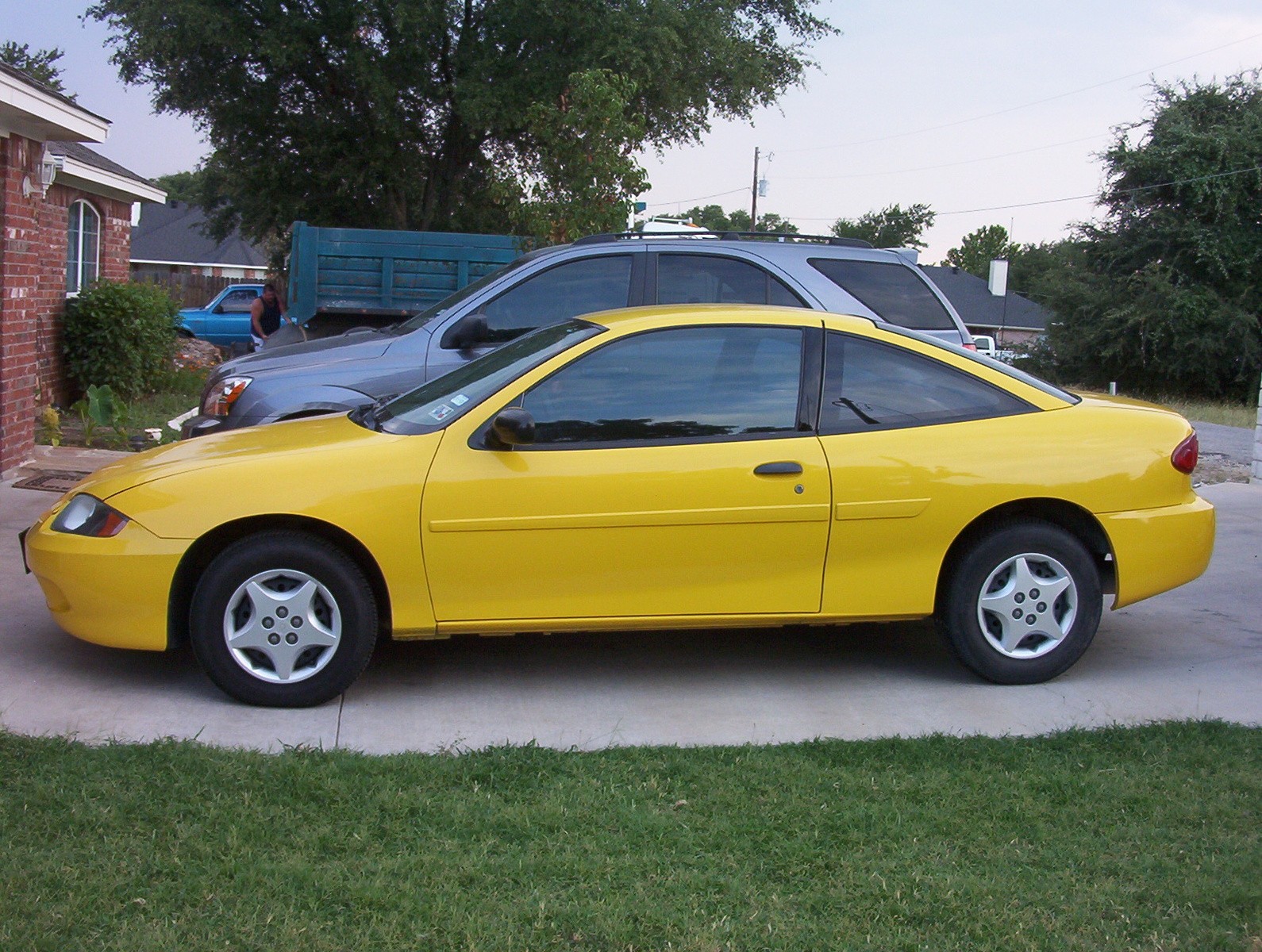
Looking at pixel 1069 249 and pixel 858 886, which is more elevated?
pixel 1069 249

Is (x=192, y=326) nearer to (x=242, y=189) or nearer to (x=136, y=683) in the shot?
(x=242, y=189)

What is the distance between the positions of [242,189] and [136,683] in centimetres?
2482

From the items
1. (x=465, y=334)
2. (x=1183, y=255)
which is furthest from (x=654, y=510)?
(x=1183, y=255)

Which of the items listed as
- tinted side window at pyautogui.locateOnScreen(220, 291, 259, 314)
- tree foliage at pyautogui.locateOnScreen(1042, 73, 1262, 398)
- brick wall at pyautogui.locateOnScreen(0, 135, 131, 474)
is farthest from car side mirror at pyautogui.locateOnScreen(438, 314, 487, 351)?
tree foliage at pyautogui.locateOnScreen(1042, 73, 1262, 398)

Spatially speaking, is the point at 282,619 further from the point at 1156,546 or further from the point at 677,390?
the point at 1156,546

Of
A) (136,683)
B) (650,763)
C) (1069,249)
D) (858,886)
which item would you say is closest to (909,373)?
(650,763)

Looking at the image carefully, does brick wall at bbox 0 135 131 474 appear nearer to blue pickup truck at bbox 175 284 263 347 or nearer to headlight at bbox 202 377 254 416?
headlight at bbox 202 377 254 416

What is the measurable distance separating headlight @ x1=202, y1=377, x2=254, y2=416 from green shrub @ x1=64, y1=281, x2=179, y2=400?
6721 mm

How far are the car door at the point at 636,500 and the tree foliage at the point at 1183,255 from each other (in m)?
36.8

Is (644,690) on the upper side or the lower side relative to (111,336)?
lower

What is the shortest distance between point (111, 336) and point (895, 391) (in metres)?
10.9

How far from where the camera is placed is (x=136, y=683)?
17.3 feet

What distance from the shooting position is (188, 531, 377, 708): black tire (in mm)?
4926

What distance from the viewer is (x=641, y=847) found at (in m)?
3.82
